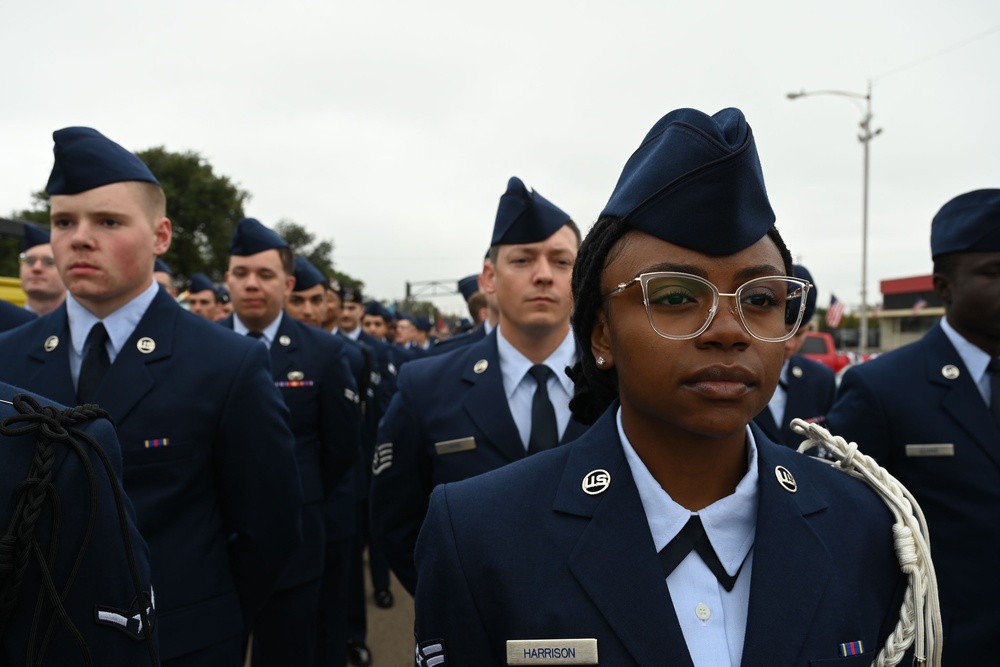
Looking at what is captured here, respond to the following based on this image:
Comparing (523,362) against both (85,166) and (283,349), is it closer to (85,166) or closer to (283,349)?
(85,166)

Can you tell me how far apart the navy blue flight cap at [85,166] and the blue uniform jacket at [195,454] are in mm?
462

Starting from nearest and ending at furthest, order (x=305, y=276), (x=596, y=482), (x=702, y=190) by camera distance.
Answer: (x=702, y=190), (x=596, y=482), (x=305, y=276)

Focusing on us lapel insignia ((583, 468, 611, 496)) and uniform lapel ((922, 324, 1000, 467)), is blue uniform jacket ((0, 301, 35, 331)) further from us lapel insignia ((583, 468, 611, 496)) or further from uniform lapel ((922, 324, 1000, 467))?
uniform lapel ((922, 324, 1000, 467))

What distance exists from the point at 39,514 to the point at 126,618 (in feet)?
1.21

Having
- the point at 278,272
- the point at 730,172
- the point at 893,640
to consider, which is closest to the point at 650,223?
the point at 730,172

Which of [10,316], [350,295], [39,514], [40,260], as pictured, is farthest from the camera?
[350,295]

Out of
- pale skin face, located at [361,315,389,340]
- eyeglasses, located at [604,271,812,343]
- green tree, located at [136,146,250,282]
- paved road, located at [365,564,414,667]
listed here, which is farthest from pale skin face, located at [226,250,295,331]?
green tree, located at [136,146,250,282]

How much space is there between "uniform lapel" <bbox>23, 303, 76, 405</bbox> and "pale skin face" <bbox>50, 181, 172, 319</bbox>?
0.13 meters

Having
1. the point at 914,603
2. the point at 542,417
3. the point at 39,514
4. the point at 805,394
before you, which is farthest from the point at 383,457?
the point at 805,394

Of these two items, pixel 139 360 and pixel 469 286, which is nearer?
pixel 139 360

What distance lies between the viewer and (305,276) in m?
7.36

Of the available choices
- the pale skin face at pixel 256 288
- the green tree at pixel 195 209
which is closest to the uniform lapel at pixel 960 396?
the pale skin face at pixel 256 288

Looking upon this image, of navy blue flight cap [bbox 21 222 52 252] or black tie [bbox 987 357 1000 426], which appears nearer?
→ black tie [bbox 987 357 1000 426]

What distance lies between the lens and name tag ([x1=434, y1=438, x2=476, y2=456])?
10.1ft
